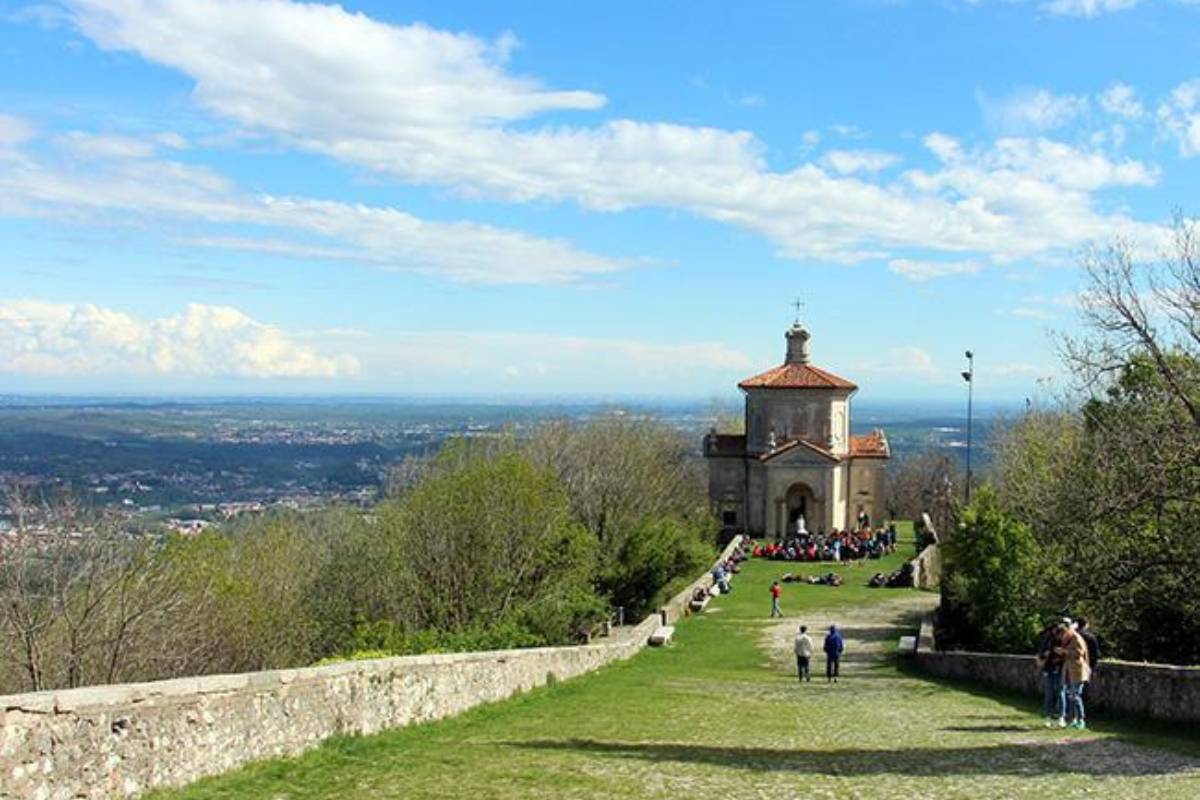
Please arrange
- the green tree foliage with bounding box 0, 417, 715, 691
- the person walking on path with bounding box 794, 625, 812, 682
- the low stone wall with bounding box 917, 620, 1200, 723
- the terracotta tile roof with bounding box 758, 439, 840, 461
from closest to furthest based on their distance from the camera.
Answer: the low stone wall with bounding box 917, 620, 1200, 723, the green tree foliage with bounding box 0, 417, 715, 691, the person walking on path with bounding box 794, 625, 812, 682, the terracotta tile roof with bounding box 758, 439, 840, 461

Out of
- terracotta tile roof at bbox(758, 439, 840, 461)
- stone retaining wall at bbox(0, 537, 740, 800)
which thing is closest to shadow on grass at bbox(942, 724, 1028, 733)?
stone retaining wall at bbox(0, 537, 740, 800)

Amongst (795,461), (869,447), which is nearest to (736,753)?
(795,461)

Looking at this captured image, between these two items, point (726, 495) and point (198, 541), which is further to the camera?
point (726, 495)

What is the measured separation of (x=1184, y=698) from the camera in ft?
53.5

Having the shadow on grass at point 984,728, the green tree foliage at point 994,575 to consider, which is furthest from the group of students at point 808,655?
the shadow on grass at point 984,728

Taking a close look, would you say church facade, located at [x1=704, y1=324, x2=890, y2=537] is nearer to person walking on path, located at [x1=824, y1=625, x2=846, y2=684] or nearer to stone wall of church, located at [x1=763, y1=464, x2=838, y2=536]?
stone wall of church, located at [x1=763, y1=464, x2=838, y2=536]

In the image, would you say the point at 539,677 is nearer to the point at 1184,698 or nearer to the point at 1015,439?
the point at 1184,698

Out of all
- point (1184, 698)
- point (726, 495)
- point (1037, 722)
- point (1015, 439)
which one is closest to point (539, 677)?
point (1037, 722)

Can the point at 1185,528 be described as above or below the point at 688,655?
above

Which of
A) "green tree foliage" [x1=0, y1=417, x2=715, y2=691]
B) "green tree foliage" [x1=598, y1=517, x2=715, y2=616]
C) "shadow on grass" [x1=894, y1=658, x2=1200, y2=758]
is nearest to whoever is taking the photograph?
"shadow on grass" [x1=894, y1=658, x2=1200, y2=758]

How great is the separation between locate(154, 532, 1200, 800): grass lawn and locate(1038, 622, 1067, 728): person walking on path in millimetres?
456

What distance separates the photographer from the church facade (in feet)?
224

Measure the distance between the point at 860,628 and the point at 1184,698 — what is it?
21.8 meters

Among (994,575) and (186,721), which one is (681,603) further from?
(186,721)
